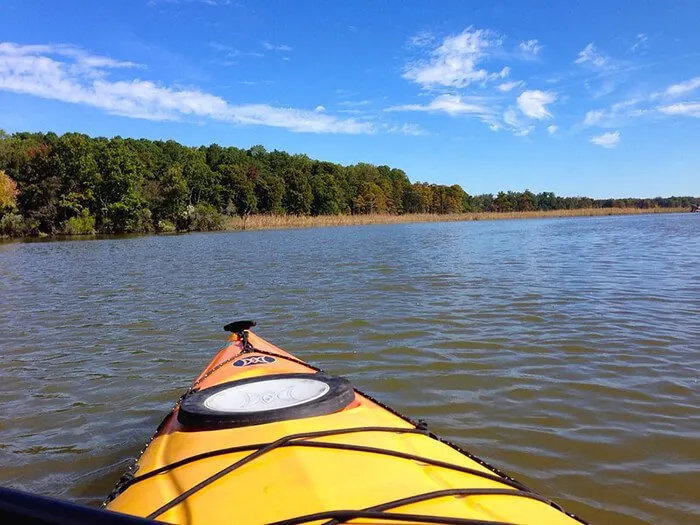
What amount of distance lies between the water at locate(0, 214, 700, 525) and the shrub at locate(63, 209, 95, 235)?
97.3ft

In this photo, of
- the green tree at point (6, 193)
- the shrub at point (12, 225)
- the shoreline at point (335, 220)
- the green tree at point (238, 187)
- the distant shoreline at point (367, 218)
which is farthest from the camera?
the green tree at point (238, 187)

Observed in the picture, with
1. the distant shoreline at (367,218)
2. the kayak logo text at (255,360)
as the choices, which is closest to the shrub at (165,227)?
the distant shoreline at (367,218)

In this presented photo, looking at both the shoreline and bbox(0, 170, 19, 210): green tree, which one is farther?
the shoreline

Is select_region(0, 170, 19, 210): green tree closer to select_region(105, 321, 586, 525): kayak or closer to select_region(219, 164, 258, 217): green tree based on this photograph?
select_region(219, 164, 258, 217): green tree

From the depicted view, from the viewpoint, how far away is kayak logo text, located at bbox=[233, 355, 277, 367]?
3.38 metres

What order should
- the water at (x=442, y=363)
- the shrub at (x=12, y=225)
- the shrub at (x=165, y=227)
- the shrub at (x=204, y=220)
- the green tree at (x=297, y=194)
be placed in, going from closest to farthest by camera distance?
1. the water at (x=442, y=363)
2. the shrub at (x=12, y=225)
3. the shrub at (x=165, y=227)
4. the shrub at (x=204, y=220)
5. the green tree at (x=297, y=194)

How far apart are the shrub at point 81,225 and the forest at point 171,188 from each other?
76mm

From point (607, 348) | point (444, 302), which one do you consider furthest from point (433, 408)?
point (444, 302)

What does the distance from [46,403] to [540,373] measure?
4.43m

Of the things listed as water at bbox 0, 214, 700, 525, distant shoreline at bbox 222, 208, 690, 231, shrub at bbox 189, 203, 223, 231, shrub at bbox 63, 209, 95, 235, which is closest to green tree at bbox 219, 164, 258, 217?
distant shoreline at bbox 222, 208, 690, 231

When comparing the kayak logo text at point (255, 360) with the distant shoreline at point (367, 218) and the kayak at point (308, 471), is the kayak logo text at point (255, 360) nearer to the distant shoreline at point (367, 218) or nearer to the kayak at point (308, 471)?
the kayak at point (308, 471)

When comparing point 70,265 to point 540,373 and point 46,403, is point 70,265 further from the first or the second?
point 540,373

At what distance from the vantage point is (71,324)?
7.17m

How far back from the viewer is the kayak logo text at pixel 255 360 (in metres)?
3.38
